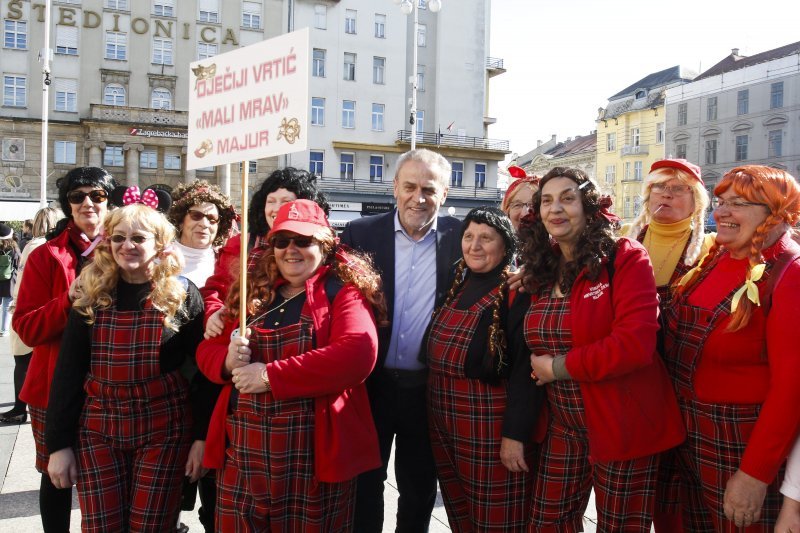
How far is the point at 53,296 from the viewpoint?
340cm

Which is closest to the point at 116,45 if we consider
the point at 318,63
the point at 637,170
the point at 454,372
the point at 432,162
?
the point at 318,63

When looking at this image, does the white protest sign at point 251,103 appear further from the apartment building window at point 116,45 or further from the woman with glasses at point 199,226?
the apartment building window at point 116,45

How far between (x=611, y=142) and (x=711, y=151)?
14064mm

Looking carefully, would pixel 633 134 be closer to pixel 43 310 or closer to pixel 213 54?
pixel 213 54

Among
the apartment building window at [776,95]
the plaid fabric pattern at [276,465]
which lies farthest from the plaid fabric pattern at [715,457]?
the apartment building window at [776,95]

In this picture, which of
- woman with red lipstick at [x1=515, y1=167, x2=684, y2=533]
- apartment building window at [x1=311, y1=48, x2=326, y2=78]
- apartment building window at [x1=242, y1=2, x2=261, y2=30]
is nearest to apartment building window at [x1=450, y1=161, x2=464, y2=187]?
apartment building window at [x1=311, y1=48, x2=326, y2=78]

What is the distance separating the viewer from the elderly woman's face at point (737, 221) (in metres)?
2.73

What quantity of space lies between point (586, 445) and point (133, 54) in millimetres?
35461

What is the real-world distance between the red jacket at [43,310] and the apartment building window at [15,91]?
3373 centimetres

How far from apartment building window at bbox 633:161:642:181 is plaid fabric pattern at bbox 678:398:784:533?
56.1m

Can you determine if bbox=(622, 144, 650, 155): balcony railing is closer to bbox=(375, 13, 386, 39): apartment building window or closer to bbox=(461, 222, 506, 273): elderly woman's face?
bbox=(375, 13, 386, 39): apartment building window

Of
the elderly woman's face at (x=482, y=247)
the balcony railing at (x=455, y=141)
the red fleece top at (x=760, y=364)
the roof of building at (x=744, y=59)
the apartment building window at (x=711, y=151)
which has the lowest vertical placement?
the red fleece top at (x=760, y=364)

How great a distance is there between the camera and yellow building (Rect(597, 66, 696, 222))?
54312 millimetres

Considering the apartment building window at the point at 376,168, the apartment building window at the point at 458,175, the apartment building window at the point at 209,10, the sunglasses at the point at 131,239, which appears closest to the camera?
the sunglasses at the point at 131,239
